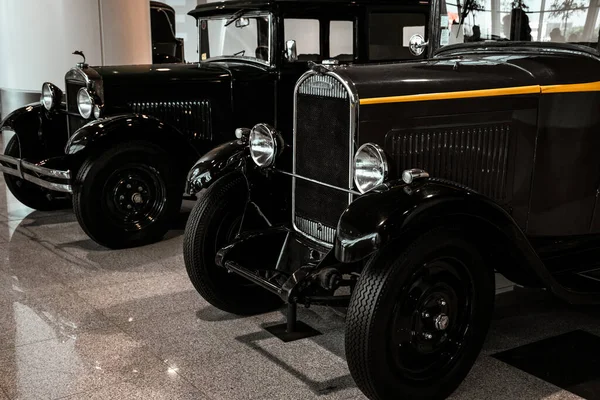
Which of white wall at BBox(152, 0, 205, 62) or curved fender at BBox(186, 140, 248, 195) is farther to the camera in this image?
white wall at BBox(152, 0, 205, 62)

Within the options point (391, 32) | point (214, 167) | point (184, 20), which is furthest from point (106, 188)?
point (184, 20)

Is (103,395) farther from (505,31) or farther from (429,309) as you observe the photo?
(505,31)

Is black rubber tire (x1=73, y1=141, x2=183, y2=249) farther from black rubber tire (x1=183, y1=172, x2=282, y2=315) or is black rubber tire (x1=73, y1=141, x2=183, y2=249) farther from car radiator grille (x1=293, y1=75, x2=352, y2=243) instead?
car radiator grille (x1=293, y1=75, x2=352, y2=243)

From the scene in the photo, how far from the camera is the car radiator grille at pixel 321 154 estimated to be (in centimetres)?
322

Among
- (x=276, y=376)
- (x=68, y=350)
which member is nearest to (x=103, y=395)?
(x=68, y=350)

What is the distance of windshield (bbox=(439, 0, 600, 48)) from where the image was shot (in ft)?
11.6

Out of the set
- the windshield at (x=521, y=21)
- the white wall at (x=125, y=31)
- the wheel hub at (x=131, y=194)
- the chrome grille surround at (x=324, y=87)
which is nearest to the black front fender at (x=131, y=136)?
the wheel hub at (x=131, y=194)

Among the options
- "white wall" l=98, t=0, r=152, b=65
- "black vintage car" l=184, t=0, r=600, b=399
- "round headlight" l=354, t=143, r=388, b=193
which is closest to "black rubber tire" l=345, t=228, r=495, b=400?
"black vintage car" l=184, t=0, r=600, b=399

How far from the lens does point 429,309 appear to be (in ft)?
9.71

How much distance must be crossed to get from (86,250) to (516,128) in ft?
10.8

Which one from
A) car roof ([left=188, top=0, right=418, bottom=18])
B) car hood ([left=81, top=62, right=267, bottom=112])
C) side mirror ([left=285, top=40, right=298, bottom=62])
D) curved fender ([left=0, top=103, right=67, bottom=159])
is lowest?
curved fender ([left=0, top=103, right=67, bottom=159])

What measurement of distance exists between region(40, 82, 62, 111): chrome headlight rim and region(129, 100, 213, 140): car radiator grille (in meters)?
0.83

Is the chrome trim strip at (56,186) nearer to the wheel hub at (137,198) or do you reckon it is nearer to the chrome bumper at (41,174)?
the chrome bumper at (41,174)

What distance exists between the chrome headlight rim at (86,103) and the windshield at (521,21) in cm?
293
